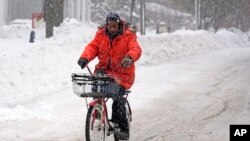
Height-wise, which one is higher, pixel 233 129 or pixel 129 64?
pixel 129 64

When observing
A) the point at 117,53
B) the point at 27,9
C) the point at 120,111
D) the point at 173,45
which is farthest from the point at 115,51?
the point at 27,9

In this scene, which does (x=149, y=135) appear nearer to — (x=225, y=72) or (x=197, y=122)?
(x=197, y=122)

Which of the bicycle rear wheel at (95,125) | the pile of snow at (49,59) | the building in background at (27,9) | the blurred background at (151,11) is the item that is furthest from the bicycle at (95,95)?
the building in background at (27,9)

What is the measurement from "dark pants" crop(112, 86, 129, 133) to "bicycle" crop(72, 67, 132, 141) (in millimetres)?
310

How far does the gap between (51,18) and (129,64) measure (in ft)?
53.8

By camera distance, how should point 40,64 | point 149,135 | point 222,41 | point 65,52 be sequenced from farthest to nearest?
point 222,41 < point 65,52 < point 40,64 < point 149,135

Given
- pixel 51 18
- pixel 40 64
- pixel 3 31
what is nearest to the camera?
pixel 40 64

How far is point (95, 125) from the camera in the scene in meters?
7.57

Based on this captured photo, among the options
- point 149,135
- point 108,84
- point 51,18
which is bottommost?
point 149,135

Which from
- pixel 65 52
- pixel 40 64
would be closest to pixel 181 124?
pixel 40 64

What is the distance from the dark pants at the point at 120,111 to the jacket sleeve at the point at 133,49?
23.9 inches

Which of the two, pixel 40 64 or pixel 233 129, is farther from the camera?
pixel 40 64

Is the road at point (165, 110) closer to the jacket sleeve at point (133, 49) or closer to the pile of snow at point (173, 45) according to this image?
the jacket sleeve at point (133, 49)

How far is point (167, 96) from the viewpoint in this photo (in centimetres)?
1388
